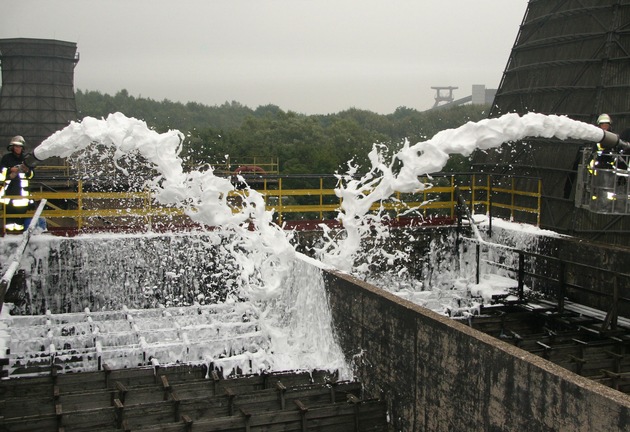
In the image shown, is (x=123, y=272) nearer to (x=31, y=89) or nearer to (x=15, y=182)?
(x=15, y=182)

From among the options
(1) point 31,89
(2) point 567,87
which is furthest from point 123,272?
(1) point 31,89

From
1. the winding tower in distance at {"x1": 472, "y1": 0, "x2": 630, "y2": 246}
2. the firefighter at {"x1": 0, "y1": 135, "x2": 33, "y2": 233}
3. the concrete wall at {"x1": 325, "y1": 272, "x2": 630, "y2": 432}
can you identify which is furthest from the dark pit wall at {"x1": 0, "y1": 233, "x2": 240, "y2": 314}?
the winding tower in distance at {"x1": 472, "y1": 0, "x2": 630, "y2": 246}

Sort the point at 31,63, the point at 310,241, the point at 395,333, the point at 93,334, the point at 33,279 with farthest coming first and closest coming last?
the point at 31,63 → the point at 310,241 → the point at 33,279 → the point at 93,334 → the point at 395,333

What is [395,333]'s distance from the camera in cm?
903

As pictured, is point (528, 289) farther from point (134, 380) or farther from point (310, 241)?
point (134, 380)

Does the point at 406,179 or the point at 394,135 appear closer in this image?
the point at 406,179

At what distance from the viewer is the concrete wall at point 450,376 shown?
6.38 meters

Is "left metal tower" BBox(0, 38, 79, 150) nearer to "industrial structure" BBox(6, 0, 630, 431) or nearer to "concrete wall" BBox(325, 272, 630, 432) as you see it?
"industrial structure" BBox(6, 0, 630, 431)

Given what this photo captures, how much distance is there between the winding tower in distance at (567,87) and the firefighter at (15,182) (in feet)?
37.8

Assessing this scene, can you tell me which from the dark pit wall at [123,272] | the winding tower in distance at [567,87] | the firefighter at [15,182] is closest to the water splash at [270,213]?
the dark pit wall at [123,272]

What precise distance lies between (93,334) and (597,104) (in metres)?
12.7

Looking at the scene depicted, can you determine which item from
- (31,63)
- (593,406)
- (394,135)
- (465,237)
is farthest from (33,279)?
(394,135)

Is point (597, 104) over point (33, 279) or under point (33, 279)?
over

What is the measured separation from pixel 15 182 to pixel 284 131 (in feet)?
199
